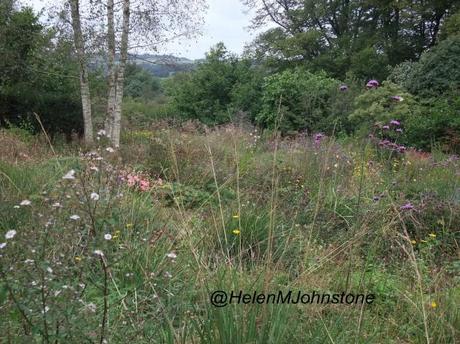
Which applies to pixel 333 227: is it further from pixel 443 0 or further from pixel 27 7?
pixel 443 0

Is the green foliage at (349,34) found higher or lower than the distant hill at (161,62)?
higher

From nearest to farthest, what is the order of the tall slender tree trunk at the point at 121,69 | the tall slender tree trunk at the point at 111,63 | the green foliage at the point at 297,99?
1. the tall slender tree trunk at the point at 121,69
2. the tall slender tree trunk at the point at 111,63
3. the green foliage at the point at 297,99

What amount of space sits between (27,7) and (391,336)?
14.8 metres

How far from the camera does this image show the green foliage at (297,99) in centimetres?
1622

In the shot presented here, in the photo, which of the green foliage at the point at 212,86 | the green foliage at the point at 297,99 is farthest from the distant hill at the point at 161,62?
the green foliage at the point at 212,86

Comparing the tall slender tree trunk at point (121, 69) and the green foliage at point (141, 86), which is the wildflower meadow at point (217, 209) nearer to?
the tall slender tree trunk at point (121, 69)

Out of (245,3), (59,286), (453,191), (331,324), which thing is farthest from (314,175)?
(245,3)

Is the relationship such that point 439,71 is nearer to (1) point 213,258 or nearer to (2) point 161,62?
(2) point 161,62

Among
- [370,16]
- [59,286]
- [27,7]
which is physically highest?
[370,16]

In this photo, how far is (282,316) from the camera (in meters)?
1.95

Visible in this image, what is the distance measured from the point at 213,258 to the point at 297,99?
1535cm

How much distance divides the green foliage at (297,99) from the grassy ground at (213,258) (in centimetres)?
980

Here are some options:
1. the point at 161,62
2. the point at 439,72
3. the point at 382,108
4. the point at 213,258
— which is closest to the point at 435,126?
the point at 382,108

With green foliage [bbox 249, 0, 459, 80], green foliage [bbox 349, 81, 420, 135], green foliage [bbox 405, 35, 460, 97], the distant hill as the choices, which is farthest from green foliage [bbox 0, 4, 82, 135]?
green foliage [bbox 249, 0, 459, 80]
